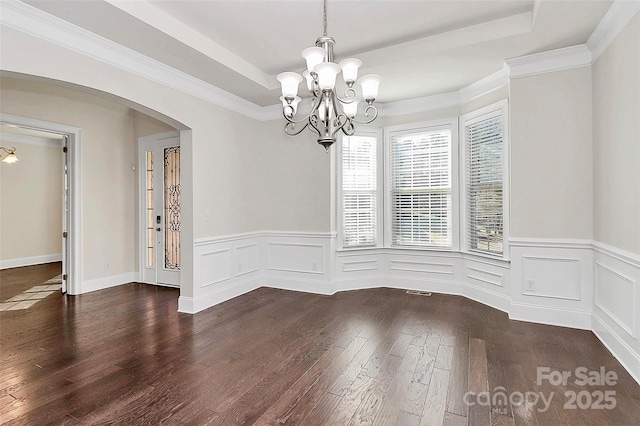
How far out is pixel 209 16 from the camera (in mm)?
3016

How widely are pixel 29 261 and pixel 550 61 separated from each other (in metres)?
9.94

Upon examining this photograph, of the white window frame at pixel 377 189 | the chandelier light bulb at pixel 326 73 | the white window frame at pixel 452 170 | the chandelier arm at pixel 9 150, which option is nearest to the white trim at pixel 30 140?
the chandelier arm at pixel 9 150

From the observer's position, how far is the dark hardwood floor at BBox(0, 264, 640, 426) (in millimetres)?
2070

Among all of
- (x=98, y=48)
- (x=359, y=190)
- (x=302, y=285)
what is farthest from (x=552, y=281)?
(x=98, y=48)

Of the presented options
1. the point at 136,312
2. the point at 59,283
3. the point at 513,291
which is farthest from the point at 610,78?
the point at 59,283

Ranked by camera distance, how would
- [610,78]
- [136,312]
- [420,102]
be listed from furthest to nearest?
[420,102] → [136,312] → [610,78]

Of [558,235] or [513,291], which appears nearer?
[558,235]

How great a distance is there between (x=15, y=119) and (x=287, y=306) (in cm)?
425

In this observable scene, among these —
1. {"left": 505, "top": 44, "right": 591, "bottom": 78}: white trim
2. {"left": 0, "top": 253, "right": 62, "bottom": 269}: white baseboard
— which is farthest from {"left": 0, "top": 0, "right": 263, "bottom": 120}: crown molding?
{"left": 0, "top": 253, "right": 62, "bottom": 269}: white baseboard

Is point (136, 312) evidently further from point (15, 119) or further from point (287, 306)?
point (15, 119)

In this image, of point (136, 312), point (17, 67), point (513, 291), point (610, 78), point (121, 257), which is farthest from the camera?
point (121, 257)

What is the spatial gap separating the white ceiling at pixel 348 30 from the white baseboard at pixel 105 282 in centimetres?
356

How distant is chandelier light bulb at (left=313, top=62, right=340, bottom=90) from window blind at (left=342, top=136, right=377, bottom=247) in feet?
8.93

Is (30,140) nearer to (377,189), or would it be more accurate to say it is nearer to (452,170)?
(377,189)
